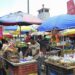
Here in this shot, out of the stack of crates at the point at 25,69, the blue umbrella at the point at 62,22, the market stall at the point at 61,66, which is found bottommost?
the stack of crates at the point at 25,69

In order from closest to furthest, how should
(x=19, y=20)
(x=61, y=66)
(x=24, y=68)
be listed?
(x=61, y=66) < (x=24, y=68) < (x=19, y=20)

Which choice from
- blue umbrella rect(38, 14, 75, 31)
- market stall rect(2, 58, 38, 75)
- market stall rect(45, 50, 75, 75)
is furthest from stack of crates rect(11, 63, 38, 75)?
blue umbrella rect(38, 14, 75, 31)

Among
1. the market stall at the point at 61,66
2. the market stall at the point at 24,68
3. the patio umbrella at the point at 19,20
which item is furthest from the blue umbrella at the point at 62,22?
the market stall at the point at 24,68

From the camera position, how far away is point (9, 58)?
354 inches

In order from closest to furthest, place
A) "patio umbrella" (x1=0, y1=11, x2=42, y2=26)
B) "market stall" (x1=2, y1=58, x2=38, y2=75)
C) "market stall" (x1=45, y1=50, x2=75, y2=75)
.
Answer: "market stall" (x1=45, y1=50, x2=75, y2=75) < "market stall" (x1=2, y1=58, x2=38, y2=75) < "patio umbrella" (x1=0, y1=11, x2=42, y2=26)

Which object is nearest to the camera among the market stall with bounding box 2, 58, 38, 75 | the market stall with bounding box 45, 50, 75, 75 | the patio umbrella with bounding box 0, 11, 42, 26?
the market stall with bounding box 45, 50, 75, 75

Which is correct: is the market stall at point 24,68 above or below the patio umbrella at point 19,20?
below

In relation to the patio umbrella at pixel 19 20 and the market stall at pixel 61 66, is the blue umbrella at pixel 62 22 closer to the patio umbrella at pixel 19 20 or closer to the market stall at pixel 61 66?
the patio umbrella at pixel 19 20

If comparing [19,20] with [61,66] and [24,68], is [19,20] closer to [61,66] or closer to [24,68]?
[24,68]

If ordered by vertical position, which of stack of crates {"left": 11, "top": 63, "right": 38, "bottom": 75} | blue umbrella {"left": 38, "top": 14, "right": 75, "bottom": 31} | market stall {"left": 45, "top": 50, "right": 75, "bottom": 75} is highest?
blue umbrella {"left": 38, "top": 14, "right": 75, "bottom": 31}

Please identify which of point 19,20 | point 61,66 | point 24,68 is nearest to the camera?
point 61,66

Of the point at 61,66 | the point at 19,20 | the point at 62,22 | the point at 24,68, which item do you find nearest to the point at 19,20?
the point at 19,20

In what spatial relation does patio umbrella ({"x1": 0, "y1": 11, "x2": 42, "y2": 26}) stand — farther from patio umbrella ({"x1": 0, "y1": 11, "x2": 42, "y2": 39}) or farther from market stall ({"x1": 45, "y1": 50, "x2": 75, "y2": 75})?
market stall ({"x1": 45, "y1": 50, "x2": 75, "y2": 75})

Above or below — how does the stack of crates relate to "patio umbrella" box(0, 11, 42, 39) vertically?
below
